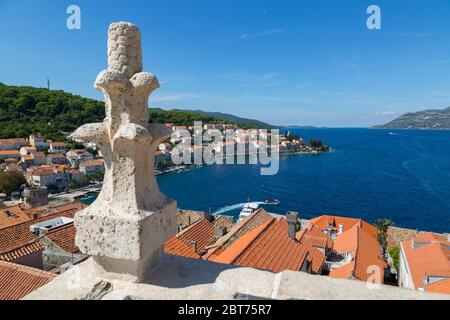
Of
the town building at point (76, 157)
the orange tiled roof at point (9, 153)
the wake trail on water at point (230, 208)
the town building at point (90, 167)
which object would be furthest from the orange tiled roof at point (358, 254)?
the orange tiled roof at point (9, 153)

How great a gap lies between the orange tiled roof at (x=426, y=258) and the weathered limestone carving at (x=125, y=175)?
18694 millimetres

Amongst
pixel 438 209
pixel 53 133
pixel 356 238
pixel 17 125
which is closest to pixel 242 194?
pixel 438 209

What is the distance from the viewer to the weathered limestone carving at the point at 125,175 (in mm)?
2479

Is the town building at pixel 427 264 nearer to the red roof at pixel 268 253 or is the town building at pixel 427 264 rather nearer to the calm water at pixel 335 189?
the red roof at pixel 268 253

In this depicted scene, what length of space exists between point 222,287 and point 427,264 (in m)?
22.9

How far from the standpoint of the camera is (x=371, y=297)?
2.23 m

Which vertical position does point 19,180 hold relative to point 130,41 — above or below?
below

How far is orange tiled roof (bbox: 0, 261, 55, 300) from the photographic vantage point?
9508 mm

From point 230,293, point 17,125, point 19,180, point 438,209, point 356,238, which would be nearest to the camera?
point 230,293

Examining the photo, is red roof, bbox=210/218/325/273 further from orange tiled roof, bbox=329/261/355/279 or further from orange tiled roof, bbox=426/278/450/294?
orange tiled roof, bbox=426/278/450/294

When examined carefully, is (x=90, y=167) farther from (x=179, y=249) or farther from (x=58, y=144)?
(x=179, y=249)

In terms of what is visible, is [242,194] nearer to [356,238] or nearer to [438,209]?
[438,209]

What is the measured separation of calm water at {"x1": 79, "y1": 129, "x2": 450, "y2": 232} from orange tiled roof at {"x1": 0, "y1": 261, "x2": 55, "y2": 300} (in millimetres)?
46793

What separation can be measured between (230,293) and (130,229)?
912 millimetres
